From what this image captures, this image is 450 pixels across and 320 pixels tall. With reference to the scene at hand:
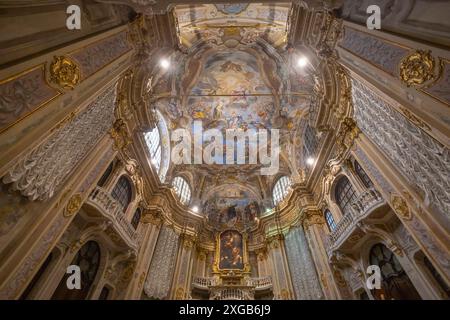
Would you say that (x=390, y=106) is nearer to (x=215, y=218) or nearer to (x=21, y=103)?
(x=21, y=103)

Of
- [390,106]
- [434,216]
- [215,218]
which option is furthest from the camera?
[215,218]

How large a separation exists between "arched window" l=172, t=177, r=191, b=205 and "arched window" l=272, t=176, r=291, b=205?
6.74 metres

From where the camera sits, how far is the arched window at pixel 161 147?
48.8 feet

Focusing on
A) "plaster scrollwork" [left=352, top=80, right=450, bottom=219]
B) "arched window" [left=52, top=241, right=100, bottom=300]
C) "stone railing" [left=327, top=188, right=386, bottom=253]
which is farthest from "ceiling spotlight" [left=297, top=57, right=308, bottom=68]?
"arched window" [left=52, top=241, right=100, bottom=300]

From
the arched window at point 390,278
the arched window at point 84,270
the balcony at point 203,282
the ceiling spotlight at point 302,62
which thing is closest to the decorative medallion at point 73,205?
the arched window at point 84,270

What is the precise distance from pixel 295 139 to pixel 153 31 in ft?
36.4

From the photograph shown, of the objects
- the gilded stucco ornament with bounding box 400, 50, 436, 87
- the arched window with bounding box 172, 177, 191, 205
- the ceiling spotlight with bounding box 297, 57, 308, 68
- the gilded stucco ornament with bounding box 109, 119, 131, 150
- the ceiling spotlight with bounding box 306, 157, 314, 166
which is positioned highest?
the ceiling spotlight with bounding box 297, 57, 308, 68

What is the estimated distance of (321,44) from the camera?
348 inches

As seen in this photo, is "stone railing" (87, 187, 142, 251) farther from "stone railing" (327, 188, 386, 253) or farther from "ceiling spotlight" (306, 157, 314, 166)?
"ceiling spotlight" (306, 157, 314, 166)

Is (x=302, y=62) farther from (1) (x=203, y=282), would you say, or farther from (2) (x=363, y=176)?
(1) (x=203, y=282)

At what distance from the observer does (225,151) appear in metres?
19.2

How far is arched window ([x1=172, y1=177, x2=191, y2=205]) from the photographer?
16.8 metres

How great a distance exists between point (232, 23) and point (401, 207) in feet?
43.2

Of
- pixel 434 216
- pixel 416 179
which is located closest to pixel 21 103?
pixel 416 179
